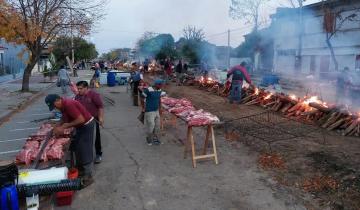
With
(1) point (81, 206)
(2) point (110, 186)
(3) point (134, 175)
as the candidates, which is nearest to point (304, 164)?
(3) point (134, 175)

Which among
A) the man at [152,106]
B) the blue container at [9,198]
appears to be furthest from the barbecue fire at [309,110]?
the blue container at [9,198]

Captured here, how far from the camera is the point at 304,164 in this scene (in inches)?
287

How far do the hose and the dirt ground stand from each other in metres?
3.54

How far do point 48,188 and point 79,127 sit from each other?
141cm

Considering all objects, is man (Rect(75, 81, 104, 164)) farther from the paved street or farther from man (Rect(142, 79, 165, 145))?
man (Rect(142, 79, 165, 145))

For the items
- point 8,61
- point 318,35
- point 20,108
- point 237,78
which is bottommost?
point 20,108

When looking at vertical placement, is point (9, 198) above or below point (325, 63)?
below

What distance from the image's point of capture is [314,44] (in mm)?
31219

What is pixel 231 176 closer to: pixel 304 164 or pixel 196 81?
pixel 304 164

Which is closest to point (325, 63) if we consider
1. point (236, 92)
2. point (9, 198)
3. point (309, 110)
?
point (236, 92)

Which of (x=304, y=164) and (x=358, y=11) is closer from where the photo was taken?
(x=304, y=164)

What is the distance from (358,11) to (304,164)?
2094 centimetres

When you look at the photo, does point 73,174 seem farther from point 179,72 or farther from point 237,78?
point 179,72

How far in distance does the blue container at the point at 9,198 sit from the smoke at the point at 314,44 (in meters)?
17.7
